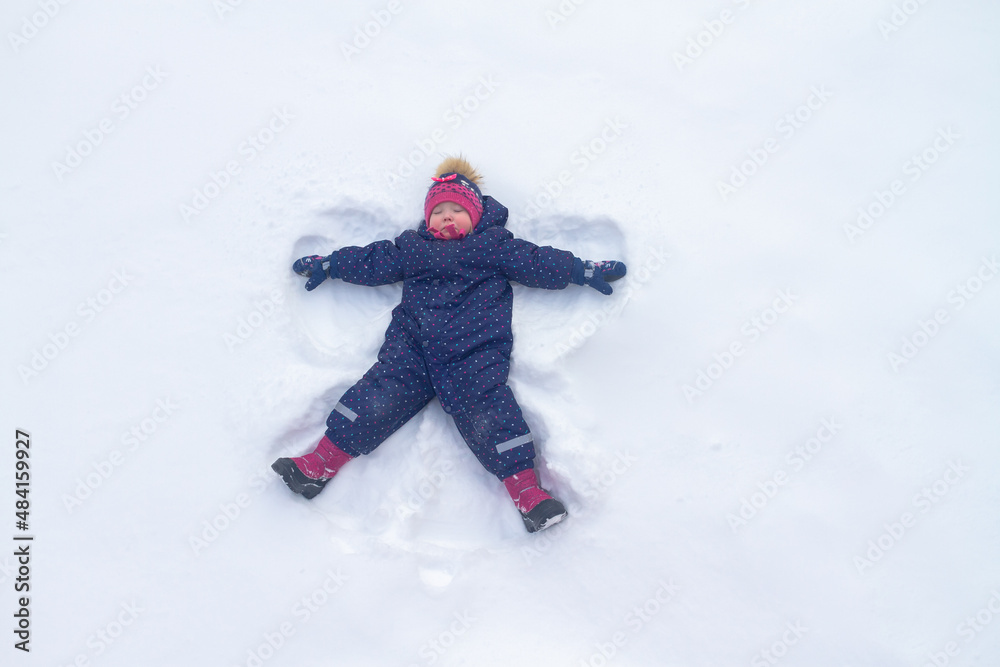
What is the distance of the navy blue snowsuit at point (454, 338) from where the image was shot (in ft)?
8.40

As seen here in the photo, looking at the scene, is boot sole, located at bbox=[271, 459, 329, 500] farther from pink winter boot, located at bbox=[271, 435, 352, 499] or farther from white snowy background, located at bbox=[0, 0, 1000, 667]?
white snowy background, located at bbox=[0, 0, 1000, 667]

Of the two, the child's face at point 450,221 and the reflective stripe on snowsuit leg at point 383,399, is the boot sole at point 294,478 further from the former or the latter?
the child's face at point 450,221

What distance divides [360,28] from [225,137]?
0.80 metres

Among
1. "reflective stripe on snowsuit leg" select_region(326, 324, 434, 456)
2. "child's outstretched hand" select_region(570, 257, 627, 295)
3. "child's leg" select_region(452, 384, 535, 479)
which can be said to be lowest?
"reflective stripe on snowsuit leg" select_region(326, 324, 434, 456)

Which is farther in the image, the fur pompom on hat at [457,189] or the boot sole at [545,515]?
the fur pompom on hat at [457,189]

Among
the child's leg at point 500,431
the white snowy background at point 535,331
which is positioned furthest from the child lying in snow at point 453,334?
the white snowy background at point 535,331

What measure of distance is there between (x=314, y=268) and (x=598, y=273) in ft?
4.01

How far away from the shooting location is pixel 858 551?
2486 mm

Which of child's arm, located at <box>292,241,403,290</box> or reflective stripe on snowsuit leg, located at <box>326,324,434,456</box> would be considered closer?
reflective stripe on snowsuit leg, located at <box>326,324,434,456</box>

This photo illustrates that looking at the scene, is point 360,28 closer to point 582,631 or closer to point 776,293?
point 776,293

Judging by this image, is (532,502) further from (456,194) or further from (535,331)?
(456,194)

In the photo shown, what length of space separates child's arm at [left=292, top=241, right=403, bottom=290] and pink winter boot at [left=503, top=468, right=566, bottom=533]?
995 mm

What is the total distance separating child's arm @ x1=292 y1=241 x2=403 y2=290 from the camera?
2709 millimetres

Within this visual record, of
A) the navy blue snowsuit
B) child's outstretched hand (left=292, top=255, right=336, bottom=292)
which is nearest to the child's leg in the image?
the navy blue snowsuit
